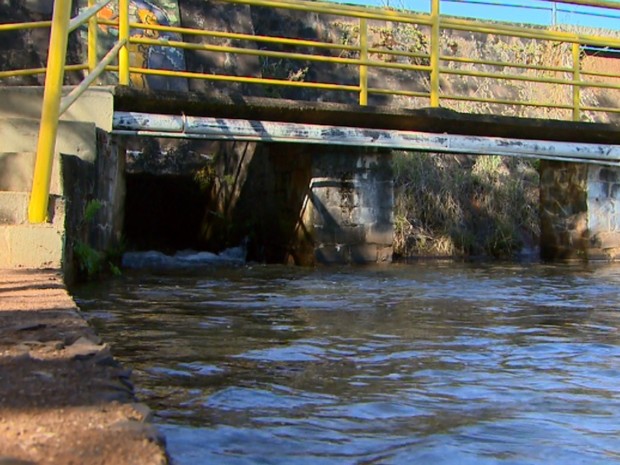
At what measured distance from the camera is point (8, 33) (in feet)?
40.0

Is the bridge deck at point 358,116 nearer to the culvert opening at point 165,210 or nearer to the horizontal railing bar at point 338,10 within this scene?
the horizontal railing bar at point 338,10

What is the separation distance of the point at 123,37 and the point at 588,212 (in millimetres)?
5652

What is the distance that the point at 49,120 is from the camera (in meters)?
4.20

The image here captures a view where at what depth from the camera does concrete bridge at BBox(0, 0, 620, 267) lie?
664 centimetres

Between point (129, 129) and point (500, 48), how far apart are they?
11247mm

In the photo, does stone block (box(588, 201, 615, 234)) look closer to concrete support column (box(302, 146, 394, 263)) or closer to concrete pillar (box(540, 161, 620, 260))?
concrete pillar (box(540, 161, 620, 260))

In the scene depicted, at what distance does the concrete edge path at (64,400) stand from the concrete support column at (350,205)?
644 cm

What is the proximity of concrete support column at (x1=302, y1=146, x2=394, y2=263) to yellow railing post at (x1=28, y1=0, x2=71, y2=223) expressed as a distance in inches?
191

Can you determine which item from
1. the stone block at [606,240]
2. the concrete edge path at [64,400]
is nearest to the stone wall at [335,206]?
the stone block at [606,240]

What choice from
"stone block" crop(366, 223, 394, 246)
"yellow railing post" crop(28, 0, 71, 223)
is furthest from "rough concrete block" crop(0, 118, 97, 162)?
"stone block" crop(366, 223, 394, 246)

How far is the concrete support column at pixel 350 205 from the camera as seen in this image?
902 centimetres

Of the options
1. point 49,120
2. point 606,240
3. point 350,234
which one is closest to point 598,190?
point 606,240

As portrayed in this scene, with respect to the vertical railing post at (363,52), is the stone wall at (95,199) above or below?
below

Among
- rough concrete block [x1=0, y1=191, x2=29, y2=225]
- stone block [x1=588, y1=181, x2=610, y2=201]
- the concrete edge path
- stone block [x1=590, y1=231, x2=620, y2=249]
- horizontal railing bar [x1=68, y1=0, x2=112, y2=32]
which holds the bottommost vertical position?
the concrete edge path
